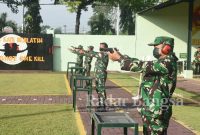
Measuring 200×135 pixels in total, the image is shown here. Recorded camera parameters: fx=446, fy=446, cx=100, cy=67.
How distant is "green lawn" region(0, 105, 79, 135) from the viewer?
9961 millimetres

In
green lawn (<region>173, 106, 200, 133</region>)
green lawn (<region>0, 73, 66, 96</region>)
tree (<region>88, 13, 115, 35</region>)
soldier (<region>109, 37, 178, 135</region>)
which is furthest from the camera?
tree (<region>88, 13, 115, 35</region>)

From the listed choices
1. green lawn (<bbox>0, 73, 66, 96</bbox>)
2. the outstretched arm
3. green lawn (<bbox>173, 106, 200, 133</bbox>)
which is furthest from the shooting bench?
green lawn (<bbox>0, 73, 66, 96</bbox>)

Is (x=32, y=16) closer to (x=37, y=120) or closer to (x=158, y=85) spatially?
(x=37, y=120)

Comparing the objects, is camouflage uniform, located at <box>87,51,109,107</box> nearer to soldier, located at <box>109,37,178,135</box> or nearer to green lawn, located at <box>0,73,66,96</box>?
green lawn, located at <box>0,73,66,96</box>

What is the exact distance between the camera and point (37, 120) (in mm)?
11266

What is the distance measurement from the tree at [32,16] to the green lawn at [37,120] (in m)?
33.4

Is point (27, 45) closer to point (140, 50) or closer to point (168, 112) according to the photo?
point (140, 50)

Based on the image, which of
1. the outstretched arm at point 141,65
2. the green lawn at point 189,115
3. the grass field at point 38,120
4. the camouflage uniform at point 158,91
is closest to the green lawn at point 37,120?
the grass field at point 38,120

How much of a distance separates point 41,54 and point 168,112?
23.8 metres

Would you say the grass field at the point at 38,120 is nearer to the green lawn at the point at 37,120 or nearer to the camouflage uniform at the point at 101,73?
the green lawn at the point at 37,120

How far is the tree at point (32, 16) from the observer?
4650 centimetres

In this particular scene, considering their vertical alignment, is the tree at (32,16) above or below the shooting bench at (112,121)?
above

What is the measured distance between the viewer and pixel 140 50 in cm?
3100

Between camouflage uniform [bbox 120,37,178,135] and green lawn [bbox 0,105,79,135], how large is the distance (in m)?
3.53
